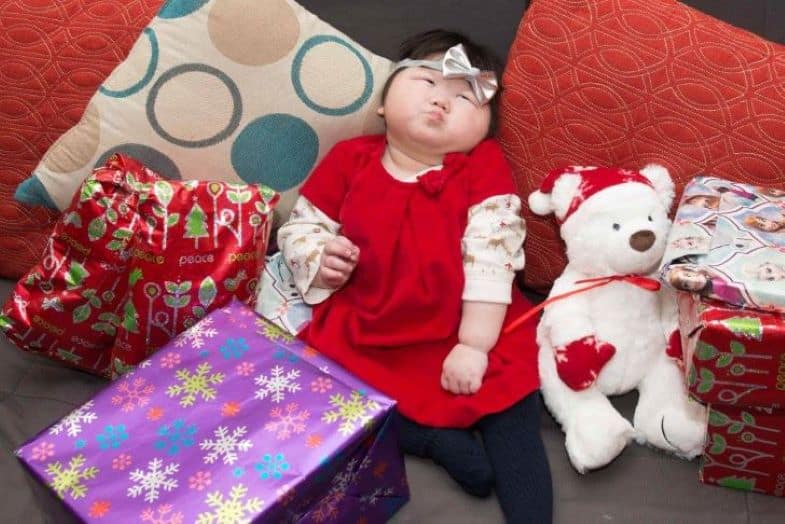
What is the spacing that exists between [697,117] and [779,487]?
49 centimetres

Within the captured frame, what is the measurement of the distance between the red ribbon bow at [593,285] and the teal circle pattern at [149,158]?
55 cm

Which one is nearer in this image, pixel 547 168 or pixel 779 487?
pixel 779 487

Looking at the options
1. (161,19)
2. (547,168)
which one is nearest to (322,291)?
(547,168)

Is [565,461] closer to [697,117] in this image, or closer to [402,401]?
[402,401]

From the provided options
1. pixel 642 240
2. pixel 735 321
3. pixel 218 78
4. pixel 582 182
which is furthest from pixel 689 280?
pixel 218 78

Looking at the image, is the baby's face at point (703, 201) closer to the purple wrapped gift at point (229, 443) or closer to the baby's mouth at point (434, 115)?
the baby's mouth at point (434, 115)

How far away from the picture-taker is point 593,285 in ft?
3.74

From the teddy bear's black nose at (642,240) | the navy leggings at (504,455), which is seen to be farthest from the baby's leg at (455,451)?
the teddy bear's black nose at (642,240)

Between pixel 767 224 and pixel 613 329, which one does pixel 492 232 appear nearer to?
pixel 613 329

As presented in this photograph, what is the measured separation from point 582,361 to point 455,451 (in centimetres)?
20

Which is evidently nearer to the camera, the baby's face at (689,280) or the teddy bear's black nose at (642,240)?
the baby's face at (689,280)

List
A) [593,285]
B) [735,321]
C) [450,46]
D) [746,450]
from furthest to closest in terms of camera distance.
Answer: [450,46], [593,285], [746,450], [735,321]

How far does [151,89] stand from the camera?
49.7 inches

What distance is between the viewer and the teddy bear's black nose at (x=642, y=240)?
109cm
